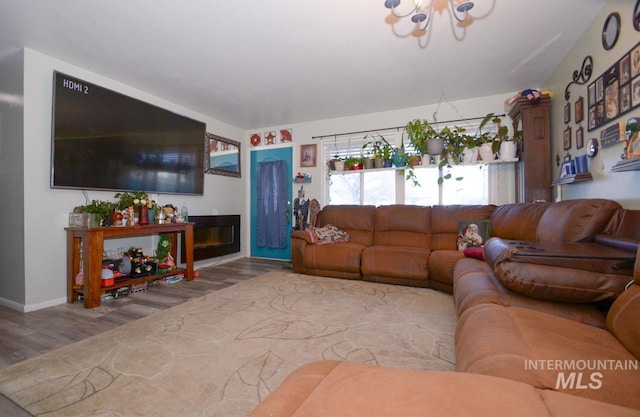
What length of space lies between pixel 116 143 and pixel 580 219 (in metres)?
4.19

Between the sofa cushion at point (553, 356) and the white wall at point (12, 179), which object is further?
the white wall at point (12, 179)

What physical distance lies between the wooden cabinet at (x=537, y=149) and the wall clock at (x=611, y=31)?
97 centimetres

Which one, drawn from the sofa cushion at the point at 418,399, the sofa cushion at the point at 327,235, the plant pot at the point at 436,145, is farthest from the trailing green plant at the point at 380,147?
the sofa cushion at the point at 418,399

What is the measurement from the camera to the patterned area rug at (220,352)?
4.44 feet

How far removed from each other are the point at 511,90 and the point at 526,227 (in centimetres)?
213

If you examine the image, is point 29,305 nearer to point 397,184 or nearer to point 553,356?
point 553,356

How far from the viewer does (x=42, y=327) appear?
7.27 feet

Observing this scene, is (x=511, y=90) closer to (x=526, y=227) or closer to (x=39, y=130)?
(x=526, y=227)

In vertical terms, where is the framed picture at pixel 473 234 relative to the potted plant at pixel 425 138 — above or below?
below

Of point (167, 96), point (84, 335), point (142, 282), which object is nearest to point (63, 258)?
point (142, 282)

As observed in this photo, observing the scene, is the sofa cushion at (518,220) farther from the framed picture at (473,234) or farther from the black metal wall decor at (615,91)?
the black metal wall decor at (615,91)

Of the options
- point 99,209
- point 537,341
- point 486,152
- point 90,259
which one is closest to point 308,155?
point 486,152

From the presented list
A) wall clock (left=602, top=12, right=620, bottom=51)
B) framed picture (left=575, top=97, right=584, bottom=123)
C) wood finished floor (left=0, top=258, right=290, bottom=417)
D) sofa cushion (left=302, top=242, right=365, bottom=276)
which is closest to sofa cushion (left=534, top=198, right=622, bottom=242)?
framed picture (left=575, top=97, right=584, bottom=123)

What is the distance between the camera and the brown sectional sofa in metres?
0.57
